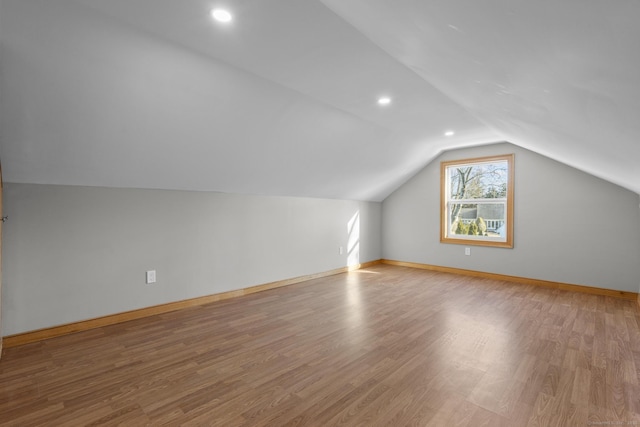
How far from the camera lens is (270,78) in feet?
8.19

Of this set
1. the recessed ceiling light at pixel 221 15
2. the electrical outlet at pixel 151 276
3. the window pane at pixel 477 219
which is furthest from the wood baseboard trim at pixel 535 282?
the recessed ceiling light at pixel 221 15

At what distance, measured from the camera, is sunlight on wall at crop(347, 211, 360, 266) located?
559cm

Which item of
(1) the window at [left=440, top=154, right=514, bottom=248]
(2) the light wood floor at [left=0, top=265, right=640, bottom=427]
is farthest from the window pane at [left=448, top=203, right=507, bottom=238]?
(2) the light wood floor at [left=0, top=265, right=640, bottom=427]

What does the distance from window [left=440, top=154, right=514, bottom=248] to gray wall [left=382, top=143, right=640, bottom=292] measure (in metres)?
0.10

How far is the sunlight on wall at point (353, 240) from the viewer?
18.4ft

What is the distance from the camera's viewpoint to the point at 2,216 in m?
2.41

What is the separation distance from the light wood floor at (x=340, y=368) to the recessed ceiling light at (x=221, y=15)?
7.04 ft

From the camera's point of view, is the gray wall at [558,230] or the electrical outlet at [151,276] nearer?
the electrical outlet at [151,276]

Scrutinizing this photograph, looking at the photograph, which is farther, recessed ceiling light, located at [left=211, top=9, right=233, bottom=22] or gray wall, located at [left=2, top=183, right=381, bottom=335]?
gray wall, located at [left=2, top=183, right=381, bottom=335]

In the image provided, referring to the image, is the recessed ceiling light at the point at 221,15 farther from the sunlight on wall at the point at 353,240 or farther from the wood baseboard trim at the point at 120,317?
the sunlight on wall at the point at 353,240

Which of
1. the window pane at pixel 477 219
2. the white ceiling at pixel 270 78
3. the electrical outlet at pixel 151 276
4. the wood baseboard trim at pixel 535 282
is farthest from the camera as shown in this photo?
the window pane at pixel 477 219

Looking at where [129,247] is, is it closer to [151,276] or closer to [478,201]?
[151,276]

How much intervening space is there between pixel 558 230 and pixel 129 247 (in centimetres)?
540

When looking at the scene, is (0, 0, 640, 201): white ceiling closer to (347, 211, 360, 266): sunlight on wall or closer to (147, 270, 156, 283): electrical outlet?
(147, 270, 156, 283): electrical outlet
